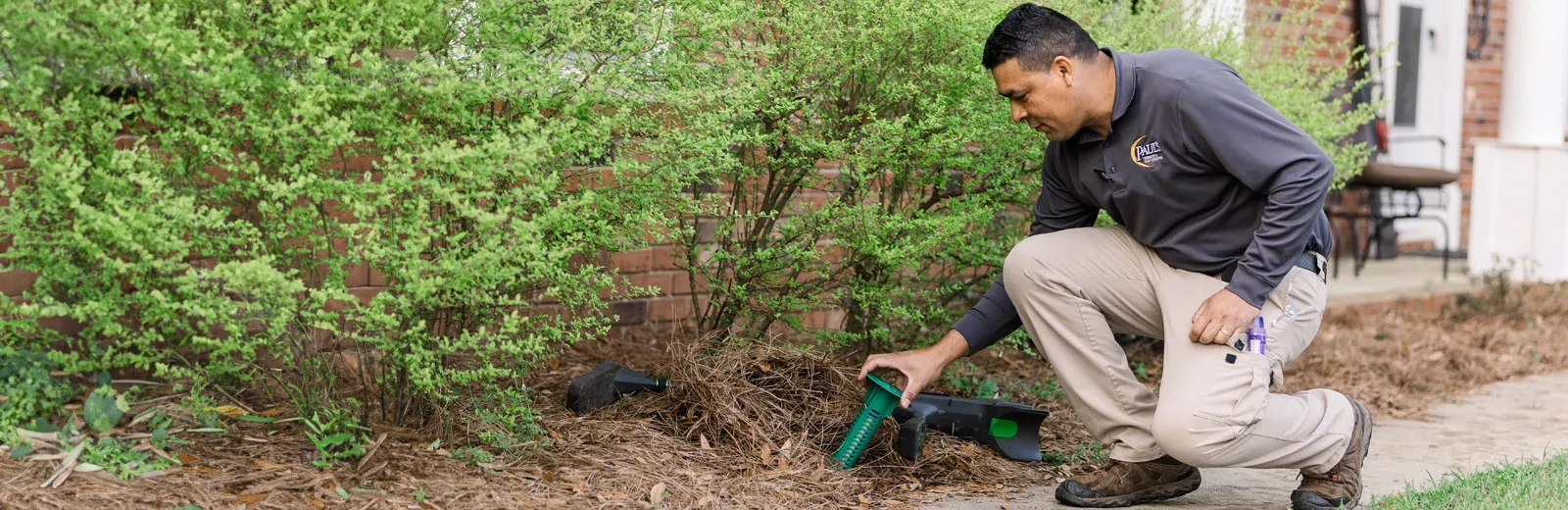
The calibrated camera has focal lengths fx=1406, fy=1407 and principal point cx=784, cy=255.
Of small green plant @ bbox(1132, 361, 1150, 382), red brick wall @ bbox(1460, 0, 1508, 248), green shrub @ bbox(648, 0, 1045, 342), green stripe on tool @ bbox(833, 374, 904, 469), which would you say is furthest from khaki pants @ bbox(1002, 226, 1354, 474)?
red brick wall @ bbox(1460, 0, 1508, 248)

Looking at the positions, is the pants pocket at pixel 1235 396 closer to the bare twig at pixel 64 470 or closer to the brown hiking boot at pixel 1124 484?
the brown hiking boot at pixel 1124 484

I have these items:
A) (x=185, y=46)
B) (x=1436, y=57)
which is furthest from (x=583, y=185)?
(x=1436, y=57)

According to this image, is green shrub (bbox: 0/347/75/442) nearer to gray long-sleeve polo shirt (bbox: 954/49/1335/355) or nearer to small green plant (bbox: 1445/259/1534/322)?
Result: gray long-sleeve polo shirt (bbox: 954/49/1335/355)

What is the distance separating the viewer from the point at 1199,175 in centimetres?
319

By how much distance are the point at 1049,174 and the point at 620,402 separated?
4.07 feet

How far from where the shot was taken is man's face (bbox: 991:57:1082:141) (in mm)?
3158

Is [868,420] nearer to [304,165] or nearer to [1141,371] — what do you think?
[304,165]

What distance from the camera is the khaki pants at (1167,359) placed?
3.09m

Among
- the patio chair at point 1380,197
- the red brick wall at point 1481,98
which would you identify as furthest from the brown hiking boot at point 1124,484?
the red brick wall at point 1481,98

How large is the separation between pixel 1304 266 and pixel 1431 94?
25.4ft

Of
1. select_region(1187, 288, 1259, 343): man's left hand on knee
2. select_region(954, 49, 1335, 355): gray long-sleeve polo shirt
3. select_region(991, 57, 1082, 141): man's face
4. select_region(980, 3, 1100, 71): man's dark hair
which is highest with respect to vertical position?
select_region(980, 3, 1100, 71): man's dark hair

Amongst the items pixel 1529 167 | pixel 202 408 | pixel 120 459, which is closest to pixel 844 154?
pixel 202 408

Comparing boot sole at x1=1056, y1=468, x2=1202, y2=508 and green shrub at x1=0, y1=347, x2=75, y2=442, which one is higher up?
green shrub at x1=0, y1=347, x2=75, y2=442

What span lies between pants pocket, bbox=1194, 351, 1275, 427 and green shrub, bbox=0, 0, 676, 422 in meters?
1.34
